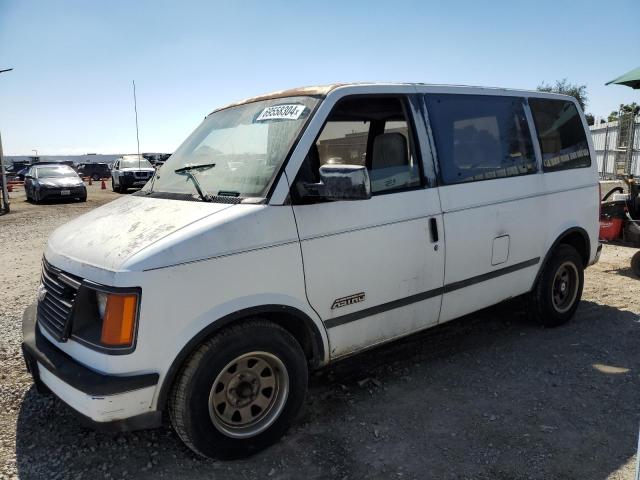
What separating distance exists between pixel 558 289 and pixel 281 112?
3.28m

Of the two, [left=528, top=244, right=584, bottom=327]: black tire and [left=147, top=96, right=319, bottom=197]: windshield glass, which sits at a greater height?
[left=147, top=96, right=319, bottom=197]: windshield glass

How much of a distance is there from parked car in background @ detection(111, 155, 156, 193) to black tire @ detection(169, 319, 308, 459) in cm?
2032

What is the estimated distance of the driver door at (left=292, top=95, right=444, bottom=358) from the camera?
2928 millimetres

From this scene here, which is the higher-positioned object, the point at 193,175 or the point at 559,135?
the point at 559,135

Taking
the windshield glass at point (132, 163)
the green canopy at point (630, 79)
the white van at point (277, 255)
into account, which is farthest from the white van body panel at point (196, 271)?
the windshield glass at point (132, 163)

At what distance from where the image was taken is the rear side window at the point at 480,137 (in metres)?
3.60

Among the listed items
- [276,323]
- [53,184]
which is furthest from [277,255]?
[53,184]

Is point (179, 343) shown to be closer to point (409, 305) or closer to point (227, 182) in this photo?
point (227, 182)

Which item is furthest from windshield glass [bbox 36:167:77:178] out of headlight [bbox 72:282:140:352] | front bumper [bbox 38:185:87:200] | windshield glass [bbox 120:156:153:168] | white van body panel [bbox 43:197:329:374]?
headlight [bbox 72:282:140:352]

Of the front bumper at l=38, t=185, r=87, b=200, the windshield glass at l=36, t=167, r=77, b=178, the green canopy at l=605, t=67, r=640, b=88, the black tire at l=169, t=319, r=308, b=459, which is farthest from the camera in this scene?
the windshield glass at l=36, t=167, r=77, b=178

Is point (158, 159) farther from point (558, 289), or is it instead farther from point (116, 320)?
point (116, 320)

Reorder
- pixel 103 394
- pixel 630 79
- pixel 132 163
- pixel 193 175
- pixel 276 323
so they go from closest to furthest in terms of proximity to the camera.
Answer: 1. pixel 103 394
2. pixel 276 323
3. pixel 193 175
4. pixel 630 79
5. pixel 132 163

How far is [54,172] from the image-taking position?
61.5 ft

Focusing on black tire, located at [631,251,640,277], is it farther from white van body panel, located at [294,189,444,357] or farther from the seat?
the seat
